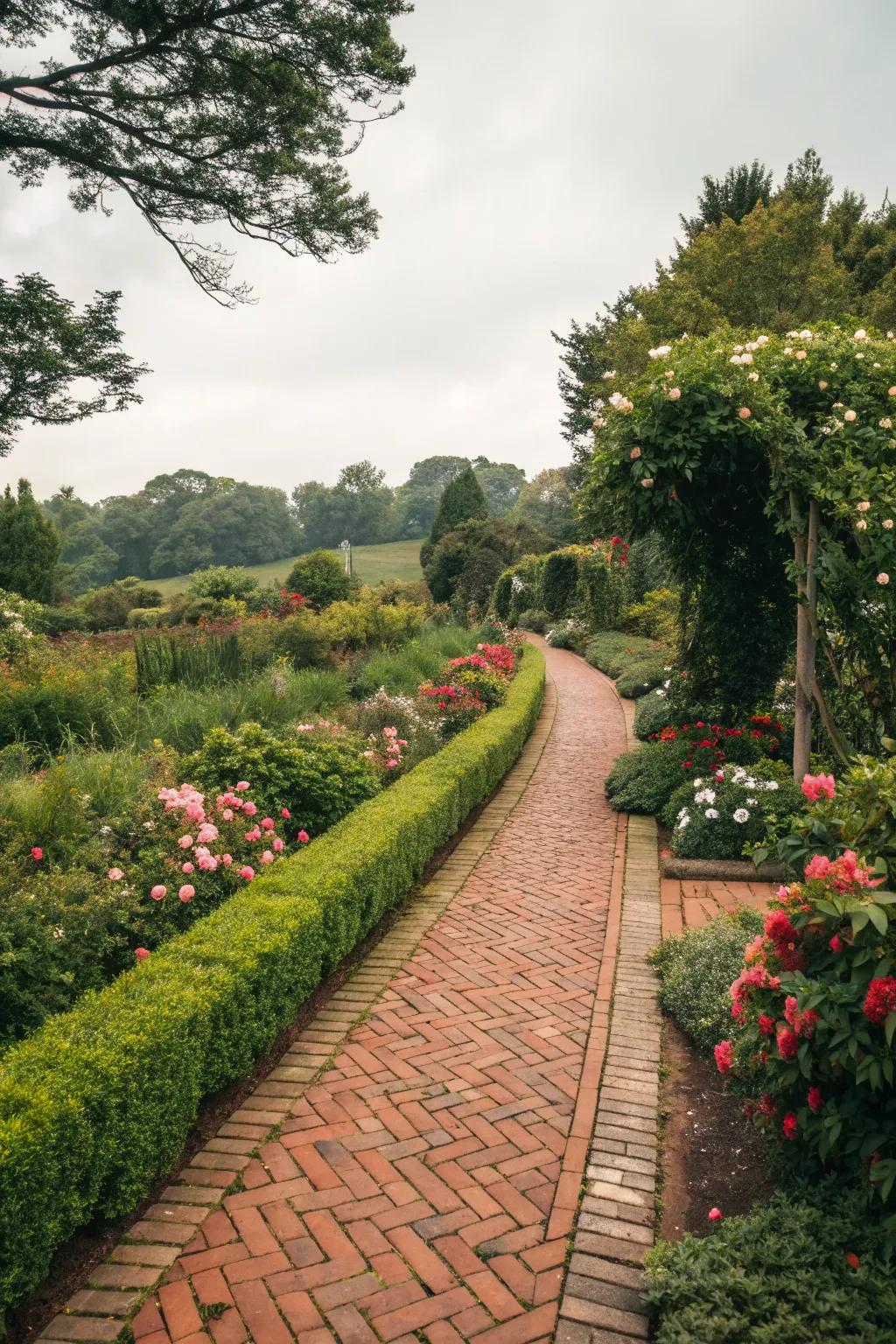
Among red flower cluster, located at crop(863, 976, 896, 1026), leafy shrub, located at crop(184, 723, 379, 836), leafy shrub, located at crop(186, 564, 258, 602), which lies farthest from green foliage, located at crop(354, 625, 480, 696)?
Result: leafy shrub, located at crop(186, 564, 258, 602)

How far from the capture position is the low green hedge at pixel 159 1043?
240 centimetres

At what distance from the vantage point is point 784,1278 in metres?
2.19

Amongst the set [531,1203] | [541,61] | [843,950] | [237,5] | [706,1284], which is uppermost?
[237,5]

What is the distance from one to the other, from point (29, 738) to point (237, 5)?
9.98 meters

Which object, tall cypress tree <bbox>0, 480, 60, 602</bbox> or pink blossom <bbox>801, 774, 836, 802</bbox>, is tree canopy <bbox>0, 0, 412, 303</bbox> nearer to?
pink blossom <bbox>801, 774, 836, 802</bbox>

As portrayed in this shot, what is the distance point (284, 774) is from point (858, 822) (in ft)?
14.0

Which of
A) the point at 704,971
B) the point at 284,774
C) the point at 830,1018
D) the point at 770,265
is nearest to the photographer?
the point at 830,1018

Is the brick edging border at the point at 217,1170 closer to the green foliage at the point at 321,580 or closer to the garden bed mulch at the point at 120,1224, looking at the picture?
the garden bed mulch at the point at 120,1224

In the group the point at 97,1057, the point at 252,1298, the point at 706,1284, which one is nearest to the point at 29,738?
the point at 97,1057

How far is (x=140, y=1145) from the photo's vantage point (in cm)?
283

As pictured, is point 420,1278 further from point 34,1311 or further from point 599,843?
point 599,843

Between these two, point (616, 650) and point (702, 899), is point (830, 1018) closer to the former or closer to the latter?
point (702, 899)

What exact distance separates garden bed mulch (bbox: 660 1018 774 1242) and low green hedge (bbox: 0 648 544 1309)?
182 centimetres

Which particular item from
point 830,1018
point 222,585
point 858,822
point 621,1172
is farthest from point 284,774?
point 222,585
